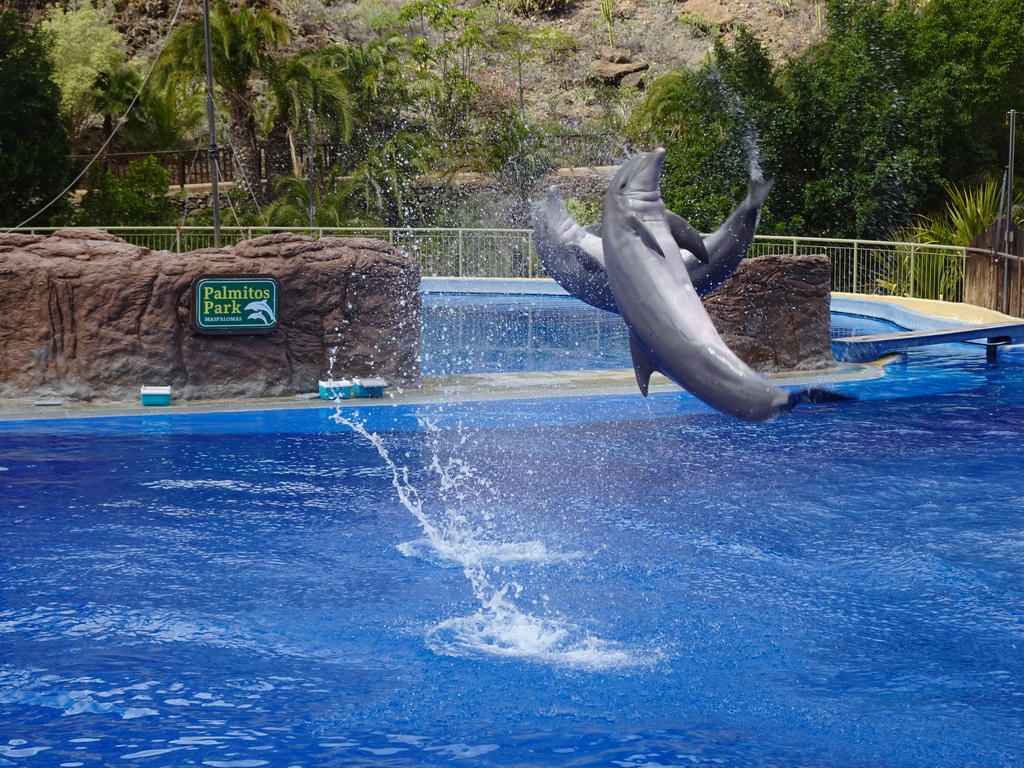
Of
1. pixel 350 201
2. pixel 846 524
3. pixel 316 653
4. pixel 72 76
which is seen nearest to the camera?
pixel 316 653

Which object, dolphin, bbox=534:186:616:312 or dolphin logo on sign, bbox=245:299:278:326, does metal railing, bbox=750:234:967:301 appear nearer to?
dolphin logo on sign, bbox=245:299:278:326

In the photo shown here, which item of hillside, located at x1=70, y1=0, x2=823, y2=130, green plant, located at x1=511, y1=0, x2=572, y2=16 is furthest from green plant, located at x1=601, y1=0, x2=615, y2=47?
green plant, located at x1=511, y1=0, x2=572, y2=16

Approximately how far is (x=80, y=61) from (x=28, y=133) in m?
11.2

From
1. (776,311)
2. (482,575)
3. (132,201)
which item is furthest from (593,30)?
(482,575)

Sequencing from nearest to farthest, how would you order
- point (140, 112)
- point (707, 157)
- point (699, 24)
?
point (707, 157), point (140, 112), point (699, 24)

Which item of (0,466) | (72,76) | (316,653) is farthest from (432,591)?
(72,76)

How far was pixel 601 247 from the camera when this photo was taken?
5992mm

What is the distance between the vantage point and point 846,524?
861 centimetres

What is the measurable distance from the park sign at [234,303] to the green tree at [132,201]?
19.9m

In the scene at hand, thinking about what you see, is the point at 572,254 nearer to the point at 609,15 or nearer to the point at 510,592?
the point at 510,592

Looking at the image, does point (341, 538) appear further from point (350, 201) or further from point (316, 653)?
point (350, 201)

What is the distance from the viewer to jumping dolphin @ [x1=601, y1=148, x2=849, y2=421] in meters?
4.61

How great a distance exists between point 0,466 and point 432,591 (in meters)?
4.99

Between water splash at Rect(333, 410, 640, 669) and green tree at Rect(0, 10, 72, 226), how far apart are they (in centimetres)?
2200
